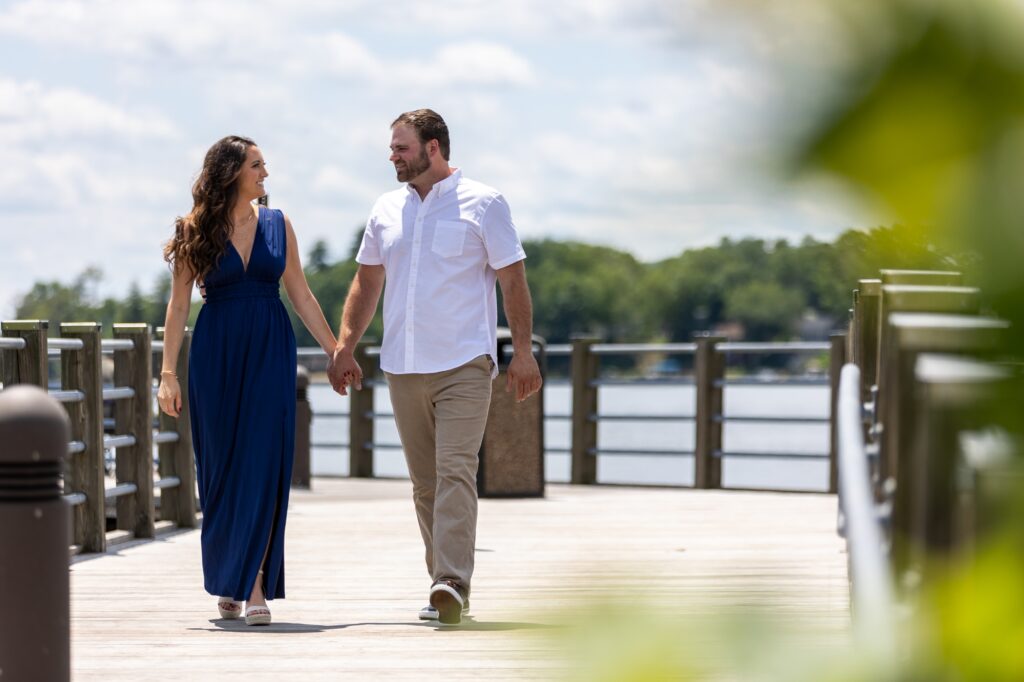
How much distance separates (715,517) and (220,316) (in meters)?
5.16

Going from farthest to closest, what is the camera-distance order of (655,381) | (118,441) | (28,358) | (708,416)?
(655,381)
(708,416)
(118,441)
(28,358)

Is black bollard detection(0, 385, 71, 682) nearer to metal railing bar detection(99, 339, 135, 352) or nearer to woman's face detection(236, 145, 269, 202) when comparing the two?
woman's face detection(236, 145, 269, 202)

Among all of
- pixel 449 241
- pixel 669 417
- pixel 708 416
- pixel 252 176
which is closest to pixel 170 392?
pixel 252 176

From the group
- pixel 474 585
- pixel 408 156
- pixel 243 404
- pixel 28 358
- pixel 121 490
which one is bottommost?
pixel 474 585

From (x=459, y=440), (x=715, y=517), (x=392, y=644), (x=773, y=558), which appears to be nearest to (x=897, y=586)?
(x=773, y=558)

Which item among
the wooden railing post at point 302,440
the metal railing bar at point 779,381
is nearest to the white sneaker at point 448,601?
the metal railing bar at point 779,381

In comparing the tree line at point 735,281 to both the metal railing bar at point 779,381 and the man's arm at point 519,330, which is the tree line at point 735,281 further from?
the metal railing bar at point 779,381

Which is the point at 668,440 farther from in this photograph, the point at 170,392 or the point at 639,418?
the point at 170,392

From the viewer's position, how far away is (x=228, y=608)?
6.11m

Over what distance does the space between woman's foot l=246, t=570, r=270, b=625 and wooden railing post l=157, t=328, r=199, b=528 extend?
371 centimetres

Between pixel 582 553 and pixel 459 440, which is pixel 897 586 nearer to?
pixel 582 553

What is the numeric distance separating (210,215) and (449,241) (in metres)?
0.86

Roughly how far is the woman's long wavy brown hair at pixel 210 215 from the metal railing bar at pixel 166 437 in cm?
363

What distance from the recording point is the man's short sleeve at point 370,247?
240 inches
